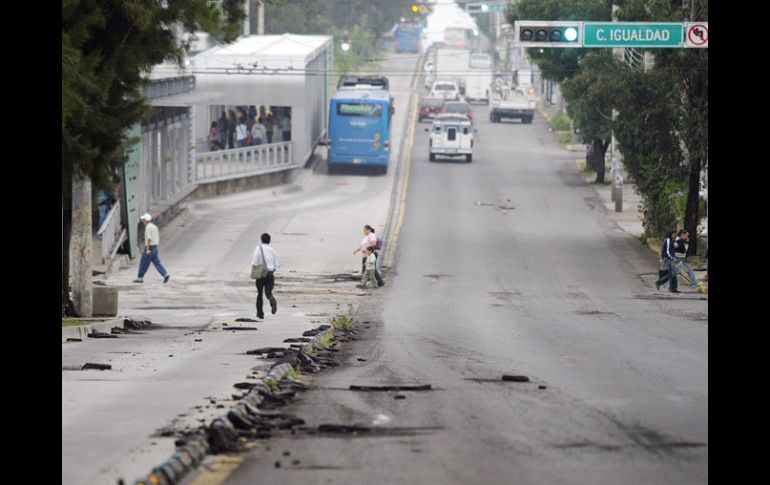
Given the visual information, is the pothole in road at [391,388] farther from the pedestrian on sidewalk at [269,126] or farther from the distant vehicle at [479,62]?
the distant vehicle at [479,62]

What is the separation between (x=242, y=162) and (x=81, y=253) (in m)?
30.3

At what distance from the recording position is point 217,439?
Answer: 33.1 feet

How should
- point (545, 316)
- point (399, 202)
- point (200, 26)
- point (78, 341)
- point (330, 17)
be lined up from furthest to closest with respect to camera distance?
point (330, 17), point (399, 202), point (545, 316), point (200, 26), point (78, 341)

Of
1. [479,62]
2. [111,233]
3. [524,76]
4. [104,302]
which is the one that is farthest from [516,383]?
[524,76]

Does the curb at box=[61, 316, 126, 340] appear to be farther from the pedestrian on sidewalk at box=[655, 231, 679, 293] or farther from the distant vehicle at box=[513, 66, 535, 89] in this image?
the distant vehicle at box=[513, 66, 535, 89]

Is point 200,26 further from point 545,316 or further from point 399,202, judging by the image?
point 399,202

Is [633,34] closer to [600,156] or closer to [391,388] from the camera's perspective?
[391,388]

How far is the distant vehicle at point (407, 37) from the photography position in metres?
138

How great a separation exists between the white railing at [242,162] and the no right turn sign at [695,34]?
76.3ft

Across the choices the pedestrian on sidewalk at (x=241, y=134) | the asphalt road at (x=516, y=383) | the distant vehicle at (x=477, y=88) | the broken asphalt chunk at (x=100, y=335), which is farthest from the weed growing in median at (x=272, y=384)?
the distant vehicle at (x=477, y=88)
